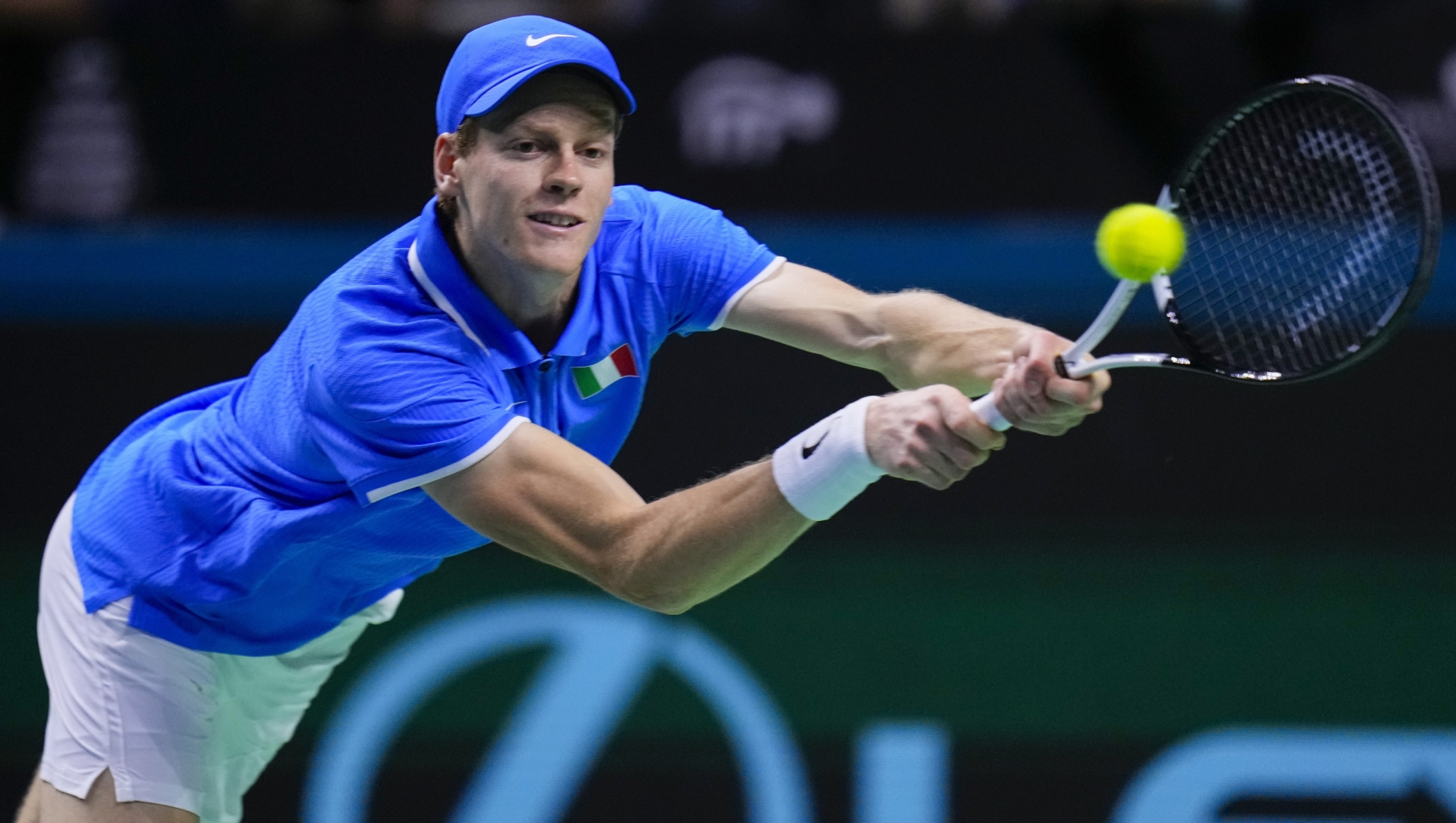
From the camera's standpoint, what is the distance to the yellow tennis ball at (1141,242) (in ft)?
7.95

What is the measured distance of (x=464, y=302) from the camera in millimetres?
2746

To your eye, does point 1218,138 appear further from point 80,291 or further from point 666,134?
point 80,291

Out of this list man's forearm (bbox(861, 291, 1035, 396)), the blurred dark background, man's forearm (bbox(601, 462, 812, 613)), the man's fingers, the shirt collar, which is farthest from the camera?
the blurred dark background

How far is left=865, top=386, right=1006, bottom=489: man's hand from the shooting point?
94.8 inches

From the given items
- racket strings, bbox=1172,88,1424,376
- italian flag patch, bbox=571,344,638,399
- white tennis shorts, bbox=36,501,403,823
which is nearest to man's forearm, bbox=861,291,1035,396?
racket strings, bbox=1172,88,1424,376

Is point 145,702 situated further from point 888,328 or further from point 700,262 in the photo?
point 888,328

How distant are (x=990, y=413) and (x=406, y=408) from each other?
0.85 metres

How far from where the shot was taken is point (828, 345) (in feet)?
10.3

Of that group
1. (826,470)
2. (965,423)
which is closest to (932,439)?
(965,423)

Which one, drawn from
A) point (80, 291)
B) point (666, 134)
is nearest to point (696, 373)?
point (666, 134)

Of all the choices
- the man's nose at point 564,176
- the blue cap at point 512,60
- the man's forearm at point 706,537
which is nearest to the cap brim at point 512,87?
the blue cap at point 512,60

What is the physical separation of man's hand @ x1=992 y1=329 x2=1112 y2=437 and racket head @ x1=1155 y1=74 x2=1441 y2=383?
0.31 metres

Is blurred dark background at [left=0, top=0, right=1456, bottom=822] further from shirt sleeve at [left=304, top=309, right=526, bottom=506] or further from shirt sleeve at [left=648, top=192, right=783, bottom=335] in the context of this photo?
shirt sleeve at [left=304, top=309, right=526, bottom=506]

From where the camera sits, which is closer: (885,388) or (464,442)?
(464,442)
